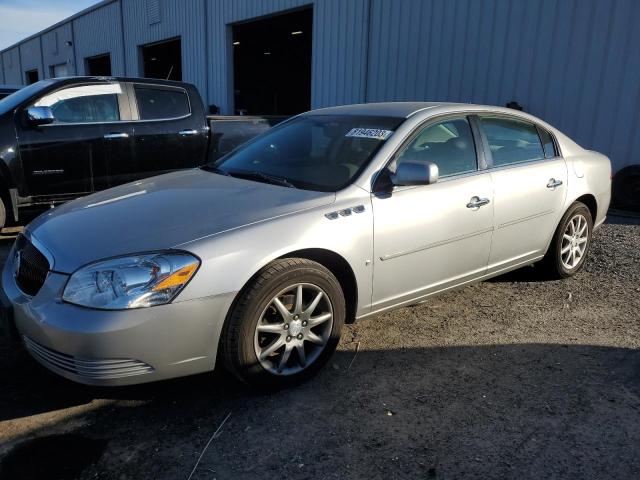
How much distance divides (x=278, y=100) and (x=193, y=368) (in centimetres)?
2742

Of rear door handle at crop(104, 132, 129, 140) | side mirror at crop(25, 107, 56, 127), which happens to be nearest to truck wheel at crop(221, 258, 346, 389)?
side mirror at crop(25, 107, 56, 127)

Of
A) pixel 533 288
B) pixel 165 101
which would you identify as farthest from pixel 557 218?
pixel 165 101

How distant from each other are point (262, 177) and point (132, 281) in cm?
Result: 130

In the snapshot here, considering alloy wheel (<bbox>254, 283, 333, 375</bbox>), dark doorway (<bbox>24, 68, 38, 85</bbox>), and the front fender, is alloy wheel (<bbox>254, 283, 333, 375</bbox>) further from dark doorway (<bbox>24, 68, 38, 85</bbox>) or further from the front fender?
dark doorway (<bbox>24, 68, 38, 85</bbox>)

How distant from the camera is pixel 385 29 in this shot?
33.8ft

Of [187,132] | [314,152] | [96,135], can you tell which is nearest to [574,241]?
[314,152]

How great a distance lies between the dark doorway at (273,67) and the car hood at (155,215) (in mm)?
14954

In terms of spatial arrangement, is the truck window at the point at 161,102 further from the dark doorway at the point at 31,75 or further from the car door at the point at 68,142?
the dark doorway at the point at 31,75

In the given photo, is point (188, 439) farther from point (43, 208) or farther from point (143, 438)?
point (43, 208)

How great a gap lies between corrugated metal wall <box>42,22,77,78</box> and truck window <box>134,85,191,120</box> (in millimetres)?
23691

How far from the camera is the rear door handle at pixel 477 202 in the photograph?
11.8ft

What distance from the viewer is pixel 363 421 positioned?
265 centimetres

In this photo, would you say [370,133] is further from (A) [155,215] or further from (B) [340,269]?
(A) [155,215]

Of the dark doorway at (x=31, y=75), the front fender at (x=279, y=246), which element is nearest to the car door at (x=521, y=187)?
the front fender at (x=279, y=246)
